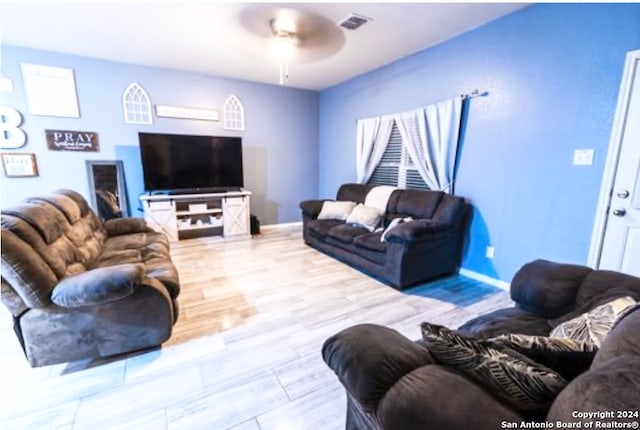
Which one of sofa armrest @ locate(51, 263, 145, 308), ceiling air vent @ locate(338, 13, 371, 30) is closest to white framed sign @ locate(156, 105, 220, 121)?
ceiling air vent @ locate(338, 13, 371, 30)

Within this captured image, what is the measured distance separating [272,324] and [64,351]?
1.26m

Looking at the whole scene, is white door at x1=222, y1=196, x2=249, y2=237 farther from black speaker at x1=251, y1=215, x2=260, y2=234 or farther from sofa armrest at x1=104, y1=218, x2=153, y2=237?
sofa armrest at x1=104, y1=218, x2=153, y2=237

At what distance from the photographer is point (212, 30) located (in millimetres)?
2961

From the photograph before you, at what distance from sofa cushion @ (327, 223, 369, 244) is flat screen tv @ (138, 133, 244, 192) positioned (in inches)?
79.9

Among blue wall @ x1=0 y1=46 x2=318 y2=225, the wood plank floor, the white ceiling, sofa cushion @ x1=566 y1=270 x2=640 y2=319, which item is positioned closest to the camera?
sofa cushion @ x1=566 y1=270 x2=640 y2=319

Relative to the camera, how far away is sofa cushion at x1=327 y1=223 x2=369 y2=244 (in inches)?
133

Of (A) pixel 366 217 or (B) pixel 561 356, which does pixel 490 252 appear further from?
(B) pixel 561 356

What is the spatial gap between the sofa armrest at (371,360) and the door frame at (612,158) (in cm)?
223

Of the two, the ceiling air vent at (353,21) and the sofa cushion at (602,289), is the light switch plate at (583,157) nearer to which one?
the sofa cushion at (602,289)

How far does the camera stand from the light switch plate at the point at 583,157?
226 centimetres

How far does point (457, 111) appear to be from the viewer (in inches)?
122

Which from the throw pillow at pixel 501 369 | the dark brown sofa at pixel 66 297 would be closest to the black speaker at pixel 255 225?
the dark brown sofa at pixel 66 297

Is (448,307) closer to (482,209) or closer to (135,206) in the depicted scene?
(482,209)

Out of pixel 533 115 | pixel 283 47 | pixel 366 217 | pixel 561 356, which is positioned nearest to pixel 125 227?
pixel 283 47
